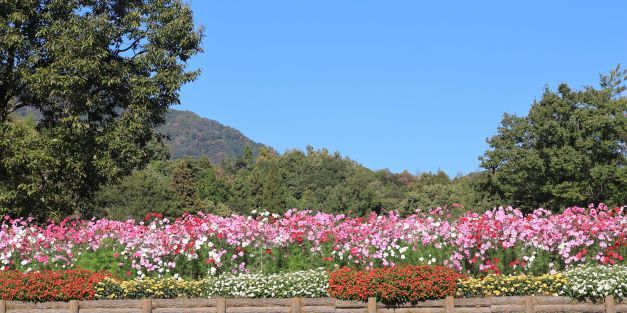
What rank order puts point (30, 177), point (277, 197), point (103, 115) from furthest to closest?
point (277, 197) < point (103, 115) < point (30, 177)

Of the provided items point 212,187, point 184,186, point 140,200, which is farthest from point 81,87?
point 212,187

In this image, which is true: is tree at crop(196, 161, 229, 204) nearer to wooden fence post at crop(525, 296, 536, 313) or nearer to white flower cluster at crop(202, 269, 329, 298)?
white flower cluster at crop(202, 269, 329, 298)

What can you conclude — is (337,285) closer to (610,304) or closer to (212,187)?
(610,304)

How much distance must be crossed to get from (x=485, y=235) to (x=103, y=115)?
13895 millimetres

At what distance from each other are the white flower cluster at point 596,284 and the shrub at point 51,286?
A: 10.8 metres

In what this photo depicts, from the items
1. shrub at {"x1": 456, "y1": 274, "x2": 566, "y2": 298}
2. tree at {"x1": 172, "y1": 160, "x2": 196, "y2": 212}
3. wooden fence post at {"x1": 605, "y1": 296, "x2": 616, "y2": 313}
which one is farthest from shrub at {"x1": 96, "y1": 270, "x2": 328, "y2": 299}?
tree at {"x1": 172, "y1": 160, "x2": 196, "y2": 212}

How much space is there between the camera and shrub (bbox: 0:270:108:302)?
17500 mm

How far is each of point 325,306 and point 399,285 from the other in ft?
5.42

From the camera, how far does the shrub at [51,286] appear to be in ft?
57.4

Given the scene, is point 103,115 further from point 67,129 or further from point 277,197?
point 277,197

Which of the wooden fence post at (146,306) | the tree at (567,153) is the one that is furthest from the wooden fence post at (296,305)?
the tree at (567,153)

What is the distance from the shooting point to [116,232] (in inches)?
779

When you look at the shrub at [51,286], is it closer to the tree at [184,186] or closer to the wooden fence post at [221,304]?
the wooden fence post at [221,304]

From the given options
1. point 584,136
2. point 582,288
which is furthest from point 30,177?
point 584,136
